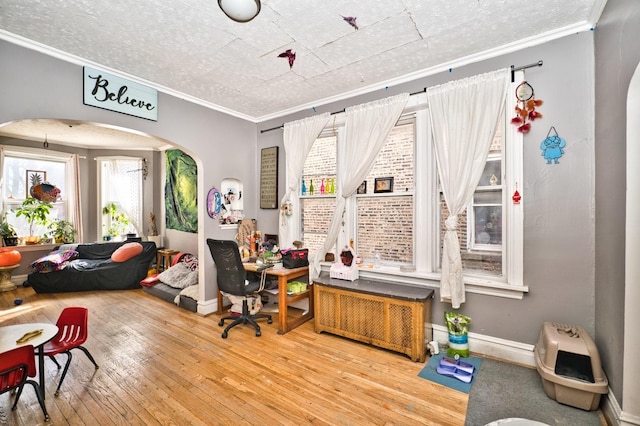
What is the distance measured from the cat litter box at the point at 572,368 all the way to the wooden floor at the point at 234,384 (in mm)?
623

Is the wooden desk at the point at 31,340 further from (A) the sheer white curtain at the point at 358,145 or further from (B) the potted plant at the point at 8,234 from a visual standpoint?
(B) the potted plant at the point at 8,234

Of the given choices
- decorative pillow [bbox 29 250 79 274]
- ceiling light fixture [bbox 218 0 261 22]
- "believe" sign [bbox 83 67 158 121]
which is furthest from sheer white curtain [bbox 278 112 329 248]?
decorative pillow [bbox 29 250 79 274]

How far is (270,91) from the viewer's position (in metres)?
3.48

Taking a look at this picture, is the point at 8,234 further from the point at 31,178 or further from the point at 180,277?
the point at 180,277

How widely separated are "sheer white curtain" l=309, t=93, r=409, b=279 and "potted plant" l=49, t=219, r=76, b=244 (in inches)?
225

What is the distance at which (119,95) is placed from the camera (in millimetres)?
2986

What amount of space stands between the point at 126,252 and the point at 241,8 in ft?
16.5

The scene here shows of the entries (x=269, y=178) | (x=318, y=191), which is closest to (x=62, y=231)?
(x=269, y=178)

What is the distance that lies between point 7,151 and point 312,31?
6.61 meters

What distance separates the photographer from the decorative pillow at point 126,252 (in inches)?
203

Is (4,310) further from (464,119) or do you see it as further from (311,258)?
(464,119)

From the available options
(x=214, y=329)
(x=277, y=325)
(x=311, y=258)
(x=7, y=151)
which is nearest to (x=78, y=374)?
(x=214, y=329)

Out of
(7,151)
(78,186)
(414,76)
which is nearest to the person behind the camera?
(414,76)

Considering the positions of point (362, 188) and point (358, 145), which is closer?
point (358, 145)
